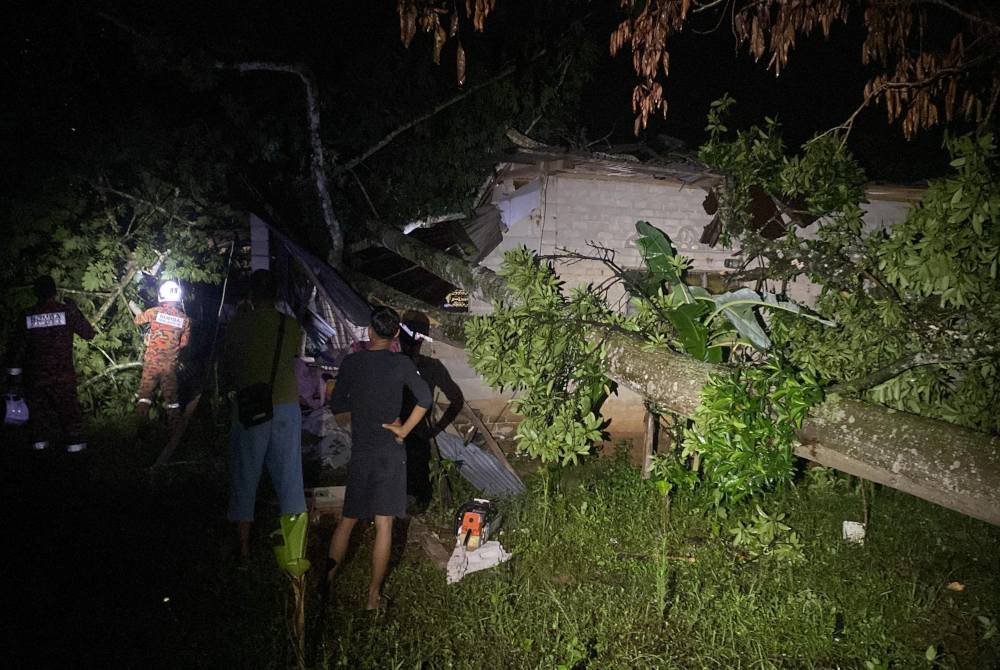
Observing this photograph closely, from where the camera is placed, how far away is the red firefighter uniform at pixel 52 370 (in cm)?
607

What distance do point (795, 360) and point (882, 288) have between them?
0.85 meters

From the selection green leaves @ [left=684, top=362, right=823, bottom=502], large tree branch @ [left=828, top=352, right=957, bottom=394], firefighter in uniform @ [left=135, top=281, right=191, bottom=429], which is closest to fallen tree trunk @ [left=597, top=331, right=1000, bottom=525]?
green leaves @ [left=684, top=362, right=823, bottom=502]

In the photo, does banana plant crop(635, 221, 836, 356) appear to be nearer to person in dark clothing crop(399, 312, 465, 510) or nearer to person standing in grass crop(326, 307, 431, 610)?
person standing in grass crop(326, 307, 431, 610)

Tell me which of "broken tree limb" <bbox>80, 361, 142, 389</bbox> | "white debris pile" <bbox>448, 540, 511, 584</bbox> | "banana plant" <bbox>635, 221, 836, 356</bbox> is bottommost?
"white debris pile" <bbox>448, 540, 511, 584</bbox>

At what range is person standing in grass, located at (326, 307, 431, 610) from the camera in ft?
11.3

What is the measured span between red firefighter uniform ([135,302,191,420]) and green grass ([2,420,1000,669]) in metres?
1.79

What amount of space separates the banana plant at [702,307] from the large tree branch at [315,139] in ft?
14.2

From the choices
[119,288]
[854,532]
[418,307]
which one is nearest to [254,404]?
[418,307]

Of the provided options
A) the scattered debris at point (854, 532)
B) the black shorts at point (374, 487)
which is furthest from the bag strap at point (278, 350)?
the scattered debris at point (854, 532)

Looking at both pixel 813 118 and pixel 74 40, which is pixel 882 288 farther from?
pixel 813 118

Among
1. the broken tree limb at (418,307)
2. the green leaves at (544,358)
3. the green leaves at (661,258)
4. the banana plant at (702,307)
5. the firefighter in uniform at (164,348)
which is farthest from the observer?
the firefighter in uniform at (164,348)

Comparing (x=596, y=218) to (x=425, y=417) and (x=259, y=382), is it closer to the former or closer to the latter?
(x=425, y=417)

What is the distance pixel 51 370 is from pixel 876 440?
773 cm

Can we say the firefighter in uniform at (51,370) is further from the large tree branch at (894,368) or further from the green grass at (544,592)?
the large tree branch at (894,368)
